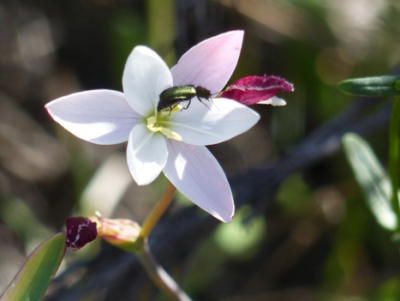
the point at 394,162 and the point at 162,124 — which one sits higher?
the point at 162,124

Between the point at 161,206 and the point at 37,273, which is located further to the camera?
the point at 161,206

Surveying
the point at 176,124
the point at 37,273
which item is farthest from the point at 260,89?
the point at 37,273

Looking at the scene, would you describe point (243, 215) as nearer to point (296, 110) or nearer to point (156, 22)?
point (296, 110)

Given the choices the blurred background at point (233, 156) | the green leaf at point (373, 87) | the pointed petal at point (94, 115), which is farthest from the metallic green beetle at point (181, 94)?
the blurred background at point (233, 156)

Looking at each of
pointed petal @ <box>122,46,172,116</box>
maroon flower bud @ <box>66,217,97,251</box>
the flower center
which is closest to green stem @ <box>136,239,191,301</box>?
maroon flower bud @ <box>66,217,97,251</box>

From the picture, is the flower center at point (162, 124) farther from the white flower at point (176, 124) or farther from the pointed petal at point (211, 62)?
the pointed petal at point (211, 62)

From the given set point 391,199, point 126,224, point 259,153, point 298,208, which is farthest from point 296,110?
point 126,224

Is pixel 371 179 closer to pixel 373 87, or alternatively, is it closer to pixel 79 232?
pixel 373 87
